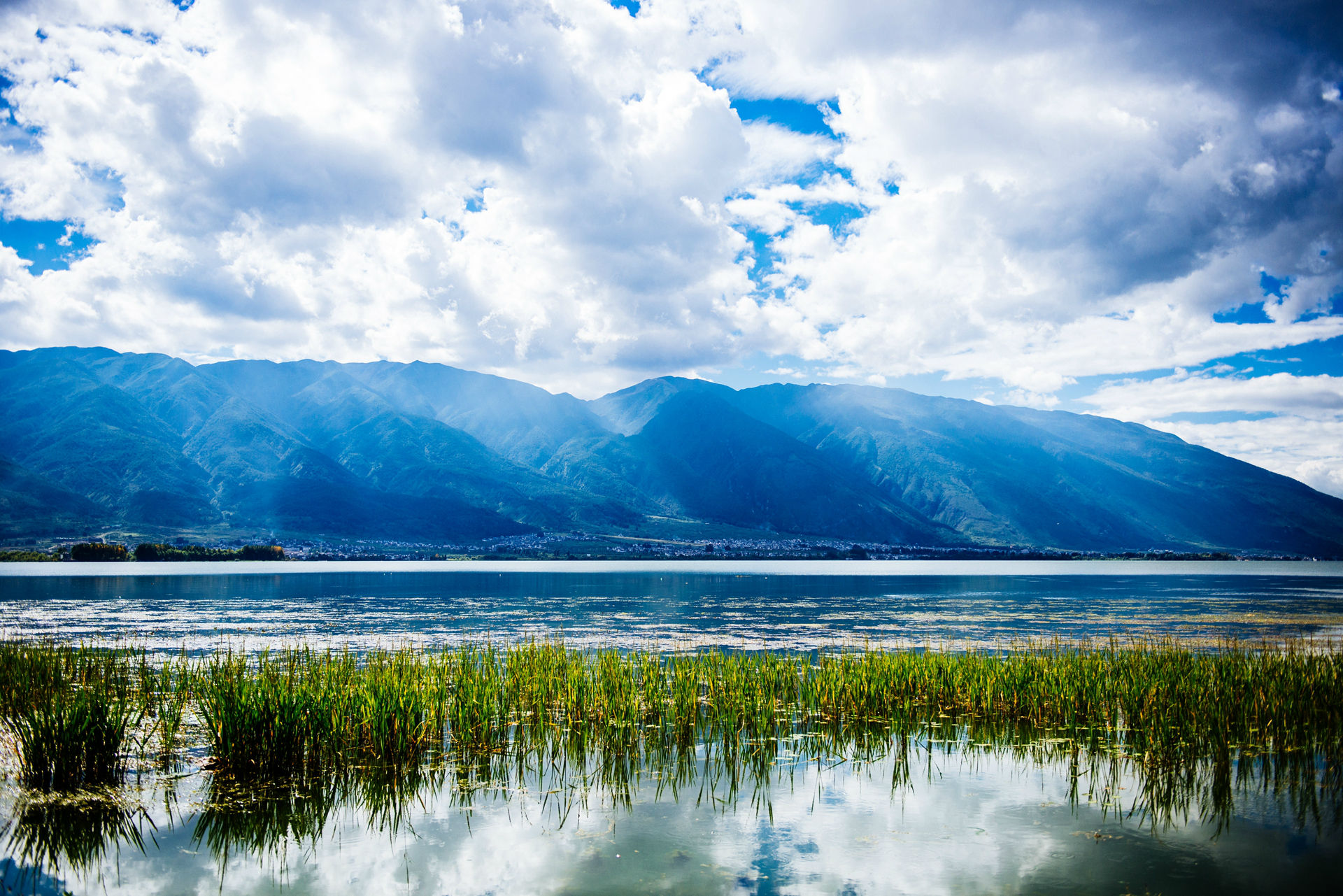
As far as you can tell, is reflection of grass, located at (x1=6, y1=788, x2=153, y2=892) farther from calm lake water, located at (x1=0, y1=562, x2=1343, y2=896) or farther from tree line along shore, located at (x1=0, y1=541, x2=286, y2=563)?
tree line along shore, located at (x1=0, y1=541, x2=286, y2=563)

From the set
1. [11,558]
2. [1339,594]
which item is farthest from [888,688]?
[11,558]

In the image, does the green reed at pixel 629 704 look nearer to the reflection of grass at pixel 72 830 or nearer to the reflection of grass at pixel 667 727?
the reflection of grass at pixel 667 727

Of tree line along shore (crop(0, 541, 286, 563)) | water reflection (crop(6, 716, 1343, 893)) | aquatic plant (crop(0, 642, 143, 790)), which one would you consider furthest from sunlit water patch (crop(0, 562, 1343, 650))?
tree line along shore (crop(0, 541, 286, 563))

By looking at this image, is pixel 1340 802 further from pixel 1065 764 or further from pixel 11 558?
pixel 11 558

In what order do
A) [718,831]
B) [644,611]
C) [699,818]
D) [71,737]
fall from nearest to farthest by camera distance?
[718,831]
[699,818]
[71,737]
[644,611]

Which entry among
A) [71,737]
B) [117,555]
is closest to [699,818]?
[71,737]

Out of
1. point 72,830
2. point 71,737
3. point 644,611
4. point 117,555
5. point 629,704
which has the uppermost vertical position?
point 71,737

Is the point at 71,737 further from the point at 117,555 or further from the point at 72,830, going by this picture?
the point at 117,555

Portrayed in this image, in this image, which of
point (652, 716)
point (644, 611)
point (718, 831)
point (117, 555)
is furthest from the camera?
point (117, 555)

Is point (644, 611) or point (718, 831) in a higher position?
point (718, 831)

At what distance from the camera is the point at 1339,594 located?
72750 millimetres

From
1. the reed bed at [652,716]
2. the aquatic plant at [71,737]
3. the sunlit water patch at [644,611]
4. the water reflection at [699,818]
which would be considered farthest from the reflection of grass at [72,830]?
the sunlit water patch at [644,611]

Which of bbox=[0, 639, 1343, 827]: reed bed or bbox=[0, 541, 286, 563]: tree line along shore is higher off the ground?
bbox=[0, 639, 1343, 827]: reed bed

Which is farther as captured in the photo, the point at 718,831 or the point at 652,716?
the point at 652,716
